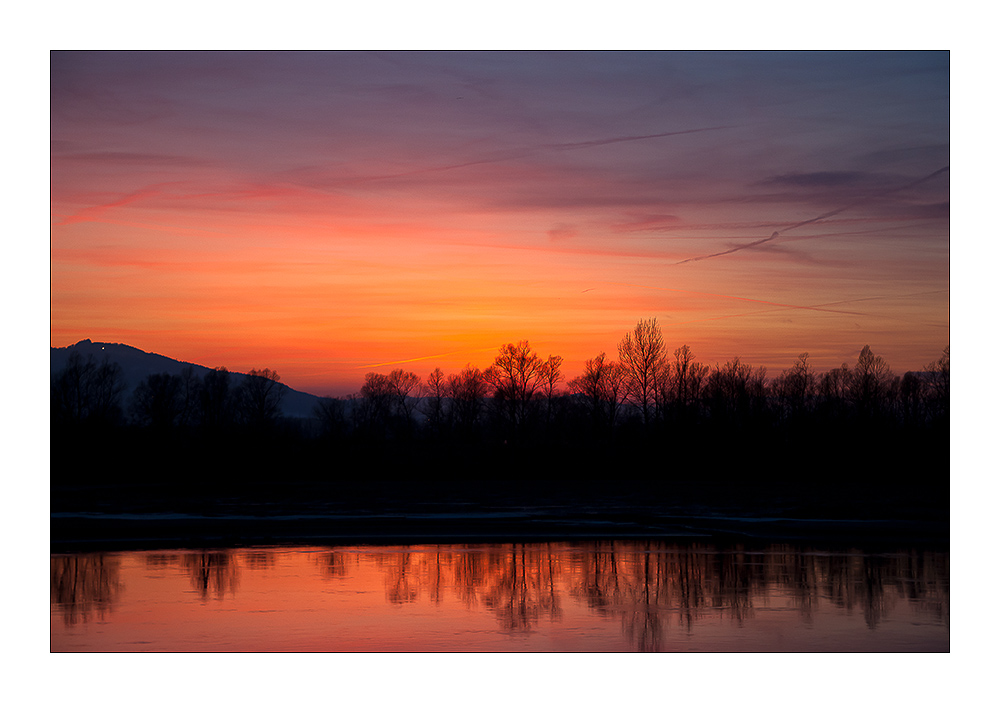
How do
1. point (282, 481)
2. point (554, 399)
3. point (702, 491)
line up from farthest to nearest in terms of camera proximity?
point (554, 399) → point (282, 481) → point (702, 491)

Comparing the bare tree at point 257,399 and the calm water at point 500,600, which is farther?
the bare tree at point 257,399

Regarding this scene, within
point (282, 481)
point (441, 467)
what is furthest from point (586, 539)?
point (441, 467)

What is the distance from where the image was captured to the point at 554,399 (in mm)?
66688

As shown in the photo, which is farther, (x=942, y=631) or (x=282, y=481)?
(x=282, y=481)

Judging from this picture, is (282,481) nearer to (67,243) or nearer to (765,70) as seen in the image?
(67,243)

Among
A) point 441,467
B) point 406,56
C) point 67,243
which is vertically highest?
point 406,56

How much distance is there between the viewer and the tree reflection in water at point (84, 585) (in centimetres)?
1304

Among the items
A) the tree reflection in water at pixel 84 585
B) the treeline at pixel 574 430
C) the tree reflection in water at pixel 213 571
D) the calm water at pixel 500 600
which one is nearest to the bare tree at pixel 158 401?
the treeline at pixel 574 430

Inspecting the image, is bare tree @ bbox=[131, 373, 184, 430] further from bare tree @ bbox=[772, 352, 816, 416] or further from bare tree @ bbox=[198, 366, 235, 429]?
bare tree @ bbox=[772, 352, 816, 416]

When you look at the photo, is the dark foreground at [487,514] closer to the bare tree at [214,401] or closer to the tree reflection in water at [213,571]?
the tree reflection in water at [213,571]

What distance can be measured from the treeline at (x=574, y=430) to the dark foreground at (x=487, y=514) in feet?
18.8

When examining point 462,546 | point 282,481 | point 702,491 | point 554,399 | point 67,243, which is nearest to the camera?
point 67,243

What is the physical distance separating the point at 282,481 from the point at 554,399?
28.3 m

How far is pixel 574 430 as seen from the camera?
6356 cm
